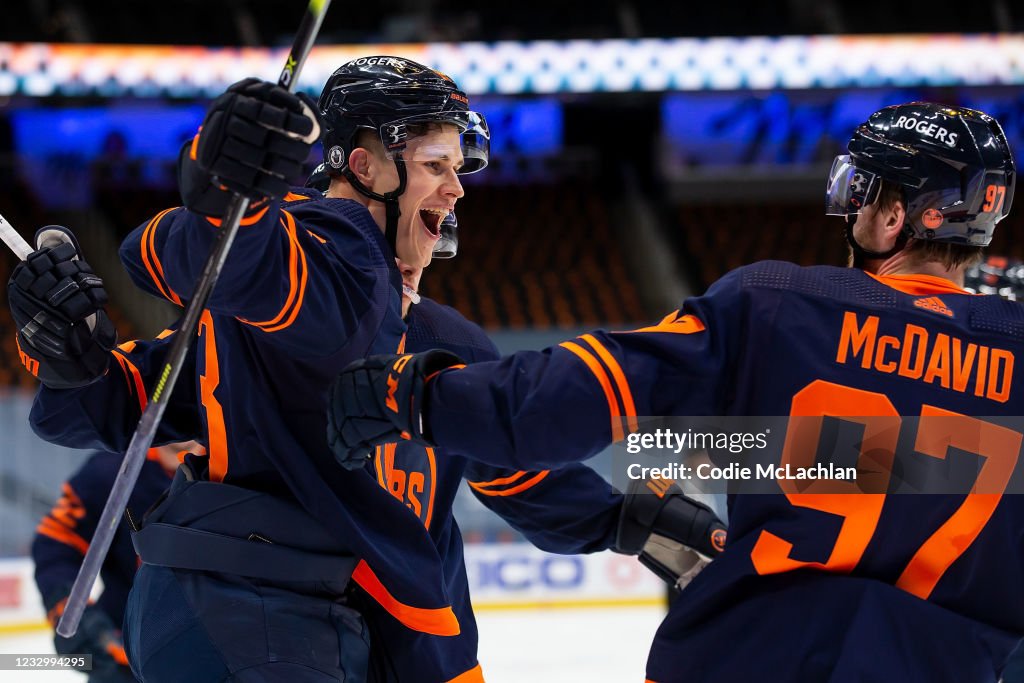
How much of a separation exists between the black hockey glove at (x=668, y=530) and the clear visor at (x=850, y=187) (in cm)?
78

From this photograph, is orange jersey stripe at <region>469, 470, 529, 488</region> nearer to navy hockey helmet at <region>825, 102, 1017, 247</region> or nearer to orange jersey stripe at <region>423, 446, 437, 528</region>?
orange jersey stripe at <region>423, 446, 437, 528</region>

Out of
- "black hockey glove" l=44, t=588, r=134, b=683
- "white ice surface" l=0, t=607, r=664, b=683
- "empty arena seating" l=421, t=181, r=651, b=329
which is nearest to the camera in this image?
"black hockey glove" l=44, t=588, r=134, b=683

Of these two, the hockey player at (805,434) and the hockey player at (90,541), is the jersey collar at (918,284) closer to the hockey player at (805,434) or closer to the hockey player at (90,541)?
the hockey player at (805,434)

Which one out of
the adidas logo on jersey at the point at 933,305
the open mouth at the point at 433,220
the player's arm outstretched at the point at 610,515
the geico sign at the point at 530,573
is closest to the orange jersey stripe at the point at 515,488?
the player's arm outstretched at the point at 610,515

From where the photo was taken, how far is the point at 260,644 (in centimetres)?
188

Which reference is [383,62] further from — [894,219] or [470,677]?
[470,677]

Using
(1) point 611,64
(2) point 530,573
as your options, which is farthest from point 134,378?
(1) point 611,64

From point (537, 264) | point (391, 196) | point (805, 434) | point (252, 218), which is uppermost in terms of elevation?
point (537, 264)

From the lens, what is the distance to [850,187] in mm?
1987

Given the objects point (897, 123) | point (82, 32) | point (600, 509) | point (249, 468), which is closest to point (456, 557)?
point (600, 509)

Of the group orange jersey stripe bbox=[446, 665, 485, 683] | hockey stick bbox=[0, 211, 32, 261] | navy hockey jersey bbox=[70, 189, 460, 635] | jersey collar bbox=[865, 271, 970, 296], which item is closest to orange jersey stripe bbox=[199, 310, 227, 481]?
navy hockey jersey bbox=[70, 189, 460, 635]

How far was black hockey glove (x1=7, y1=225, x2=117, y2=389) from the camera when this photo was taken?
201 centimetres

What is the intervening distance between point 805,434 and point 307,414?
0.81 m

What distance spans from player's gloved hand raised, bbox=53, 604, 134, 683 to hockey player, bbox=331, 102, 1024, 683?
5.85 ft
